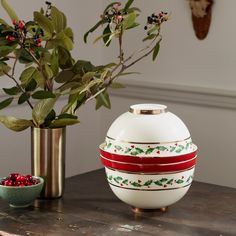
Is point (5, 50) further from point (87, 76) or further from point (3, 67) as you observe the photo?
point (87, 76)

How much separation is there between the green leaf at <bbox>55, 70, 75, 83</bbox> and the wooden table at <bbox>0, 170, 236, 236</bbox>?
307 mm

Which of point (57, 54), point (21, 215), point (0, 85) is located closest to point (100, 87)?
point (57, 54)

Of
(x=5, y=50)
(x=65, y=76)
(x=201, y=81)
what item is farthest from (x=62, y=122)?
(x=201, y=81)

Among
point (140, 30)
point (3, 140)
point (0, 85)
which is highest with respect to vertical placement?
point (140, 30)

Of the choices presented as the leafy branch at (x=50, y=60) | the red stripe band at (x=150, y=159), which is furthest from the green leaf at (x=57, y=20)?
the red stripe band at (x=150, y=159)

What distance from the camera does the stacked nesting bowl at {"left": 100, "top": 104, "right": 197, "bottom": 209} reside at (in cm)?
166

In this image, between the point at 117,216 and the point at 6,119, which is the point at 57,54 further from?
the point at 117,216

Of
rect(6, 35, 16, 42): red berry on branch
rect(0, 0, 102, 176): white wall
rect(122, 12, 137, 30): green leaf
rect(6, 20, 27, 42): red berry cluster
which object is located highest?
rect(122, 12, 137, 30): green leaf

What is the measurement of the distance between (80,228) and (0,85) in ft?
3.37

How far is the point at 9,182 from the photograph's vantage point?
1757 millimetres

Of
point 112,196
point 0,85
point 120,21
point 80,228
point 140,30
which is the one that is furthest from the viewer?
point 140,30

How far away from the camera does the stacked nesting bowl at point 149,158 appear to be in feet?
5.44

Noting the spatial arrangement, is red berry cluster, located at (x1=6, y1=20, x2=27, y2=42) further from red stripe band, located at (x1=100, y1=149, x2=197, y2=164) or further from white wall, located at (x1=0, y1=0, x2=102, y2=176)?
white wall, located at (x1=0, y1=0, x2=102, y2=176)

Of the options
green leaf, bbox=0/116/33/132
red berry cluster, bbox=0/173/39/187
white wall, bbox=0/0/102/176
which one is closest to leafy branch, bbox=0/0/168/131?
green leaf, bbox=0/116/33/132
